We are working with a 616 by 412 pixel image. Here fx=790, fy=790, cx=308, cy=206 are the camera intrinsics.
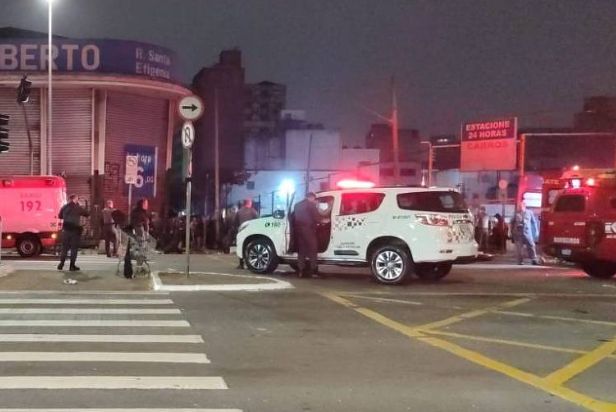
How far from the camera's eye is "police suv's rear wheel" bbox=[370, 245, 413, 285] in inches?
603

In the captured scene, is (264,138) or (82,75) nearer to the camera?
(82,75)

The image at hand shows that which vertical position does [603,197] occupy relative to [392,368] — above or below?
above

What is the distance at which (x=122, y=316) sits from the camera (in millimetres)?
10875

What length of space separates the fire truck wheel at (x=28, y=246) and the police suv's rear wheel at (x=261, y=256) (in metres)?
8.31

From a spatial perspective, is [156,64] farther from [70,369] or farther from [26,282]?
[70,369]

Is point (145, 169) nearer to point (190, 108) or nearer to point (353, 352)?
point (190, 108)

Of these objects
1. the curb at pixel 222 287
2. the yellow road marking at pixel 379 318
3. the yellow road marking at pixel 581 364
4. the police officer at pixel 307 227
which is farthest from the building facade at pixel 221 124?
the yellow road marking at pixel 581 364

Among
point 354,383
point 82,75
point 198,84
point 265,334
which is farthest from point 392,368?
point 198,84

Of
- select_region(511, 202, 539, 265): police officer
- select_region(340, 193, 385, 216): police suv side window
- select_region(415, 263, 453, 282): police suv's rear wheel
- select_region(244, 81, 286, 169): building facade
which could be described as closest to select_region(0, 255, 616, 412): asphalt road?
select_region(340, 193, 385, 216): police suv side window

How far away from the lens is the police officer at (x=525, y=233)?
836 inches

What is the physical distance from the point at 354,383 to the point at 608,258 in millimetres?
11729

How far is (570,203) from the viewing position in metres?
18.7

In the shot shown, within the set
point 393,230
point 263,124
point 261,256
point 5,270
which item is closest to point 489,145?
point 261,256

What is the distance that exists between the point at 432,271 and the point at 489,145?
22.9 metres
